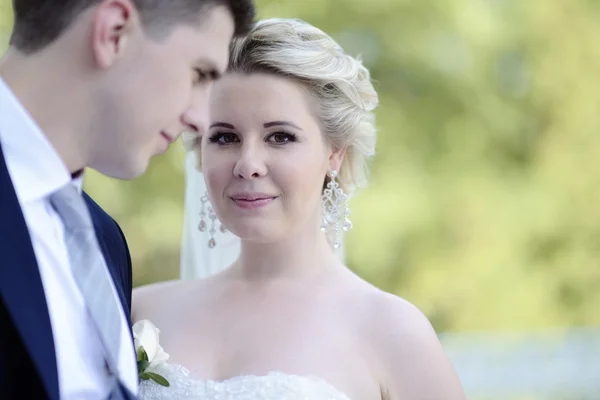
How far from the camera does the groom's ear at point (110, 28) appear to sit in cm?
141

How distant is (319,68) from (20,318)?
59.6 inches

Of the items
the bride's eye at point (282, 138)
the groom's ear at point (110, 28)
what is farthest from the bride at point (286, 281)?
the groom's ear at point (110, 28)

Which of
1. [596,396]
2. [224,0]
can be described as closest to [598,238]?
[596,396]

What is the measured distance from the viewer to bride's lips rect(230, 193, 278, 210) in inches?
96.5

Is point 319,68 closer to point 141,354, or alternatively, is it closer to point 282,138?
point 282,138

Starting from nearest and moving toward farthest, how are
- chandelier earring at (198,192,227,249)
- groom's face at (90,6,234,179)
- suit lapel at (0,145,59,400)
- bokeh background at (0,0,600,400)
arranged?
suit lapel at (0,145,59,400) → groom's face at (90,6,234,179) → chandelier earring at (198,192,227,249) → bokeh background at (0,0,600,400)

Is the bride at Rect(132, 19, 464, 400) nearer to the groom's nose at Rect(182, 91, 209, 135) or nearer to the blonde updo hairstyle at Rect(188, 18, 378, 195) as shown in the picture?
the blonde updo hairstyle at Rect(188, 18, 378, 195)

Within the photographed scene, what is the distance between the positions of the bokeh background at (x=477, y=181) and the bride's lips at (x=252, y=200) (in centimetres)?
325

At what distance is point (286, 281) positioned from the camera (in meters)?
2.68

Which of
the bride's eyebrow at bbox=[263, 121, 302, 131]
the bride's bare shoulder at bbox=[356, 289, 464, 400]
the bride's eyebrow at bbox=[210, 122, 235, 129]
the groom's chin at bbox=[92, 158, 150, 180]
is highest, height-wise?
the bride's eyebrow at bbox=[263, 121, 302, 131]

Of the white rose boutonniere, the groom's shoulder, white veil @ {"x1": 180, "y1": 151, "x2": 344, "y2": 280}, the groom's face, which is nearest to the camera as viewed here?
the groom's face

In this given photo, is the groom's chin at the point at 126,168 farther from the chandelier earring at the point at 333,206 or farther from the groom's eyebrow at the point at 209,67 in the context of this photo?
the chandelier earring at the point at 333,206

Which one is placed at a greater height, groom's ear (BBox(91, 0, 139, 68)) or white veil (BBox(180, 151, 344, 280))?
groom's ear (BBox(91, 0, 139, 68))

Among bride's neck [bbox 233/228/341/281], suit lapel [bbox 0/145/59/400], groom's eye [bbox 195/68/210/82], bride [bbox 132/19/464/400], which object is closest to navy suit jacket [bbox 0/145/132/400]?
suit lapel [bbox 0/145/59/400]
